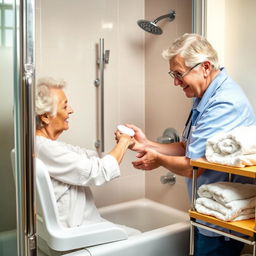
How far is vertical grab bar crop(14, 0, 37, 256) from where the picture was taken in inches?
40.9

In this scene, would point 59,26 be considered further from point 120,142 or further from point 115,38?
point 120,142

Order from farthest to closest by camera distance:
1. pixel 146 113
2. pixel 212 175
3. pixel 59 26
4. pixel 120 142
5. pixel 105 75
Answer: pixel 146 113, pixel 105 75, pixel 59 26, pixel 120 142, pixel 212 175

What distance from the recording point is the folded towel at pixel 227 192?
135 cm

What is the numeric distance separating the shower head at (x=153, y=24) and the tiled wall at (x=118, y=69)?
1.9 inches

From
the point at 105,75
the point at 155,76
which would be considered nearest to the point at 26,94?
the point at 105,75

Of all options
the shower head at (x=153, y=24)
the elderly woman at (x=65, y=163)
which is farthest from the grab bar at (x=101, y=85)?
the elderly woman at (x=65, y=163)

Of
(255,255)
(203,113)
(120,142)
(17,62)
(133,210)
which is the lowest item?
(133,210)

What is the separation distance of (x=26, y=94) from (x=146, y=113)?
1.65 m

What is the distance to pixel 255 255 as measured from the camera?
1.27 metres

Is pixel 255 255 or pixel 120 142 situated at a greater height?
pixel 120 142

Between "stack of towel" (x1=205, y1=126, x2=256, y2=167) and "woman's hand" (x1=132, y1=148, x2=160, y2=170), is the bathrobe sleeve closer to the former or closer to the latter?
"woman's hand" (x1=132, y1=148, x2=160, y2=170)

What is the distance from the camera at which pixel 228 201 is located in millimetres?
1340

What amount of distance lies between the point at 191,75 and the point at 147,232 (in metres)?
0.80

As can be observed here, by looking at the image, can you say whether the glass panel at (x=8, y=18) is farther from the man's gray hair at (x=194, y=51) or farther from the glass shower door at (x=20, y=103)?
the man's gray hair at (x=194, y=51)
